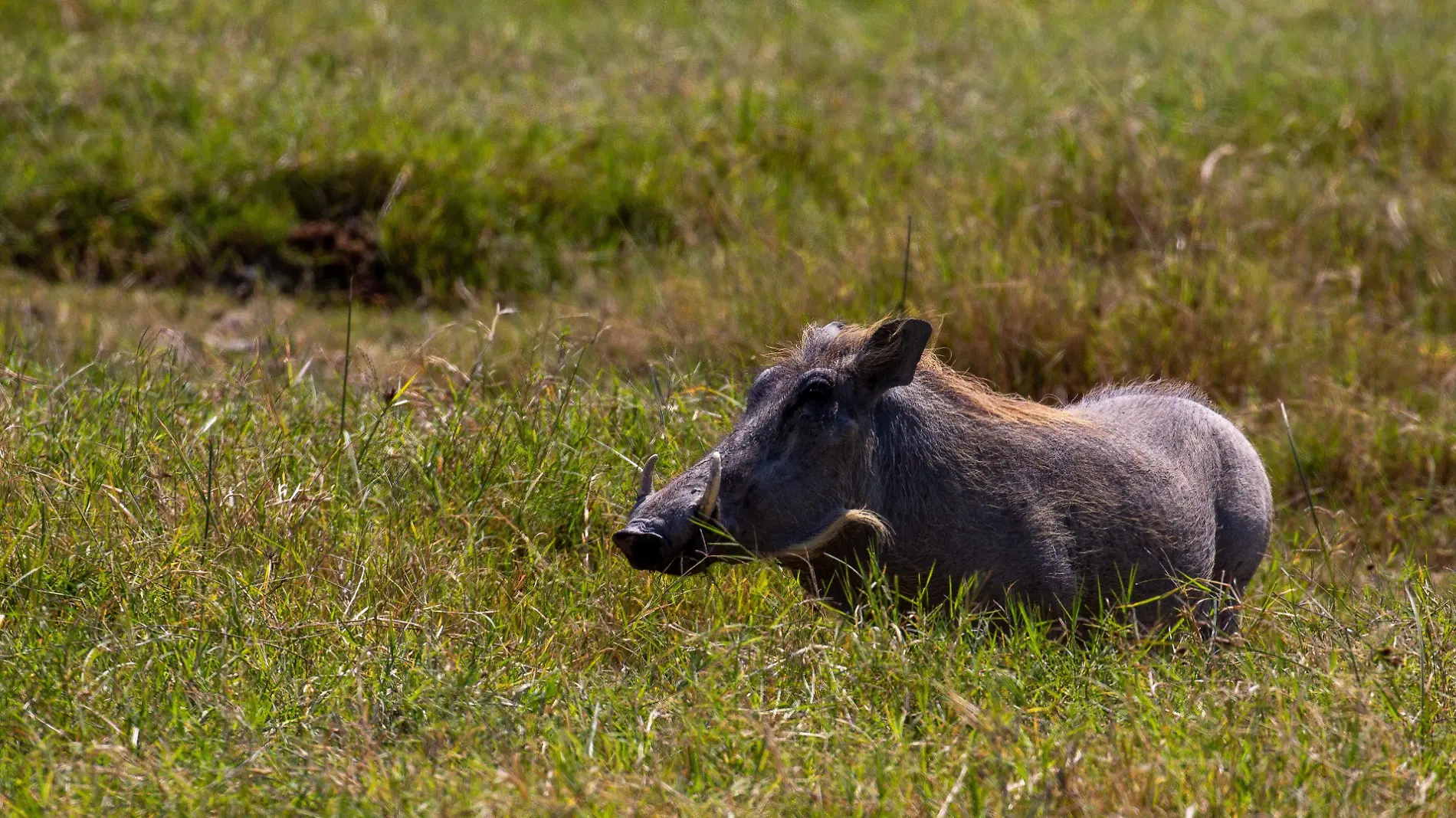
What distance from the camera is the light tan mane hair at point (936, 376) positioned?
3.58 metres

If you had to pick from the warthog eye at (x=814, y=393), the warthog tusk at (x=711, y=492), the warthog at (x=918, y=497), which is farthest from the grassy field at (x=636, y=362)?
the warthog eye at (x=814, y=393)

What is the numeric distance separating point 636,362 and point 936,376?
90.8 inches

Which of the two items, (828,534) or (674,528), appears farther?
(828,534)

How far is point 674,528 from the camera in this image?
3303 millimetres

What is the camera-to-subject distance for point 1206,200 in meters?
6.72

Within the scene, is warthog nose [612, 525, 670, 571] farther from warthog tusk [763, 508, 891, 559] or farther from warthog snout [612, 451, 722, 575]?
warthog tusk [763, 508, 891, 559]

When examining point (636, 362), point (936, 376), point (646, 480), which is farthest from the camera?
point (636, 362)

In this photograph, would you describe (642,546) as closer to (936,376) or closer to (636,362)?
(936,376)

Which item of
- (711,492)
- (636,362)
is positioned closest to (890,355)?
(711,492)

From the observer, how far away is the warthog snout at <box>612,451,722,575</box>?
328 centimetres

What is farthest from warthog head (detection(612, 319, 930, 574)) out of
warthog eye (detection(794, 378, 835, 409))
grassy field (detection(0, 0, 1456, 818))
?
grassy field (detection(0, 0, 1456, 818))

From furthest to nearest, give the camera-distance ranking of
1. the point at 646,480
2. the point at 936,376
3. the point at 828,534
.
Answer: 1. the point at 936,376
2. the point at 646,480
3. the point at 828,534

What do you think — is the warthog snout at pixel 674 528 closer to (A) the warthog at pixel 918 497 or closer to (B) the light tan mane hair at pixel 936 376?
(A) the warthog at pixel 918 497

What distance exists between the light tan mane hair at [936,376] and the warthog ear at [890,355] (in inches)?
1.2
